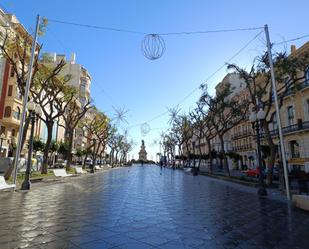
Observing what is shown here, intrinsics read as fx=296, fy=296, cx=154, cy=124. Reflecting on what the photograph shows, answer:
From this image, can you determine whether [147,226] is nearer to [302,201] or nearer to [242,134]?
[302,201]

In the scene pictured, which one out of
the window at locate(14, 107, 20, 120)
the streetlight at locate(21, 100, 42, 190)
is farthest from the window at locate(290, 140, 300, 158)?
the window at locate(14, 107, 20, 120)

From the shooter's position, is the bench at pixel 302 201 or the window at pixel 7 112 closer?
the bench at pixel 302 201

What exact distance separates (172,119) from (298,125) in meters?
20.5


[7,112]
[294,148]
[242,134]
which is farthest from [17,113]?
[242,134]

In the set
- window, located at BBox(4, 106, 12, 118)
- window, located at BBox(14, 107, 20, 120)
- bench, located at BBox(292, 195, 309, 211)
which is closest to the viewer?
bench, located at BBox(292, 195, 309, 211)

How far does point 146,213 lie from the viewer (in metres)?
8.82

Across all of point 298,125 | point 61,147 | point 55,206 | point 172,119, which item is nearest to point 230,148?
point 172,119

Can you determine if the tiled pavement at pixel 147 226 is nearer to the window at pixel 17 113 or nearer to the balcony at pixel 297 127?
the balcony at pixel 297 127

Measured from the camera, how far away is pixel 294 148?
1478 inches

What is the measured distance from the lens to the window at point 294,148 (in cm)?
3678

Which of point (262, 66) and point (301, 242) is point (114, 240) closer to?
point (301, 242)

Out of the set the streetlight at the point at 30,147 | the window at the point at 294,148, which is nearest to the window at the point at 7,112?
the streetlight at the point at 30,147

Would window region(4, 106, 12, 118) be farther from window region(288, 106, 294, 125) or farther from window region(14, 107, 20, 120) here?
window region(288, 106, 294, 125)

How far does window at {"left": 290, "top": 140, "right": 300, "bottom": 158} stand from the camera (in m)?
36.8
